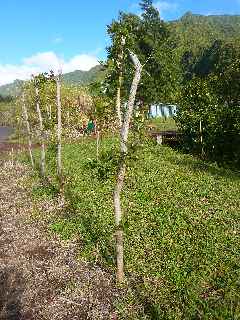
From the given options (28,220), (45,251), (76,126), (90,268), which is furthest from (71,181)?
(76,126)

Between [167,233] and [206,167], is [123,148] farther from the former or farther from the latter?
[206,167]

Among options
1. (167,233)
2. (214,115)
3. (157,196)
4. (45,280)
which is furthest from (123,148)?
(214,115)

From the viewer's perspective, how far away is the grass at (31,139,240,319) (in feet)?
52.2

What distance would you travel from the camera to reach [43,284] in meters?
18.5

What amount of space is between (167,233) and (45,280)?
668 centimetres

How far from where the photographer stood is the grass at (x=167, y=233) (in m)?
15.9

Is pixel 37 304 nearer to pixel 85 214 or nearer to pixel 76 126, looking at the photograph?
pixel 85 214

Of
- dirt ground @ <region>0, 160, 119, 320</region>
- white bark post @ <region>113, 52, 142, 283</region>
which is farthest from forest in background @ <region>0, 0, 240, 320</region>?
dirt ground @ <region>0, 160, 119, 320</region>

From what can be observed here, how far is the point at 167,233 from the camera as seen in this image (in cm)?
2211

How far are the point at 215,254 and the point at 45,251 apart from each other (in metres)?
8.45

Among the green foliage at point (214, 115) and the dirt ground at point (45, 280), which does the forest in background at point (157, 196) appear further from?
the dirt ground at point (45, 280)

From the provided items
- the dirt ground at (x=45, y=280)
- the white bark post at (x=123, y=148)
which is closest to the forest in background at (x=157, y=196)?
the white bark post at (x=123, y=148)

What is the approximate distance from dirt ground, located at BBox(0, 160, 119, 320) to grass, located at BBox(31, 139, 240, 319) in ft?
2.61

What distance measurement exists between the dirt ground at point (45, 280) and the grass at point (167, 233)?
796mm
